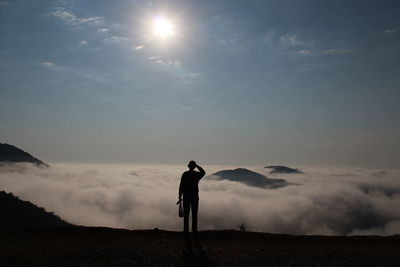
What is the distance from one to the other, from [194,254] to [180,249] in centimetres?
77

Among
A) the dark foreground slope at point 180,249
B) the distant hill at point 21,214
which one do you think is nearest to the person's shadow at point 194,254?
the dark foreground slope at point 180,249

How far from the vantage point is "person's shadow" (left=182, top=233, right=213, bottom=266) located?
9.52 meters

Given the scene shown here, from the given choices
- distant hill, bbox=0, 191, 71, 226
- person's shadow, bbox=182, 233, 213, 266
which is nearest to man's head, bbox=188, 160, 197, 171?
person's shadow, bbox=182, 233, 213, 266

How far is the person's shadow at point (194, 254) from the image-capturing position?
9519mm

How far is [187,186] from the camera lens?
40.4ft

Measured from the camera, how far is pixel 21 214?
94562mm

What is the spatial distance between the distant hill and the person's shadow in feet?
307

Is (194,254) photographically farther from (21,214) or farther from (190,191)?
(21,214)

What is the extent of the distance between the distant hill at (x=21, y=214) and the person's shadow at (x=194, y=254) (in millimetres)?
93451

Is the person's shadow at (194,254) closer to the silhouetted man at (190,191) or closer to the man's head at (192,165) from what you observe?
the silhouetted man at (190,191)

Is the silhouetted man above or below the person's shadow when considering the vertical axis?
above

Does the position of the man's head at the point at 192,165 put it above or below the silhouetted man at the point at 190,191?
above

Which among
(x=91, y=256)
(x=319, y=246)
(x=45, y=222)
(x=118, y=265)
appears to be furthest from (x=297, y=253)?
(x=45, y=222)

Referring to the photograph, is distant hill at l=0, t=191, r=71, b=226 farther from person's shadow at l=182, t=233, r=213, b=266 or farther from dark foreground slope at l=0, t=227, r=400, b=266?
person's shadow at l=182, t=233, r=213, b=266
